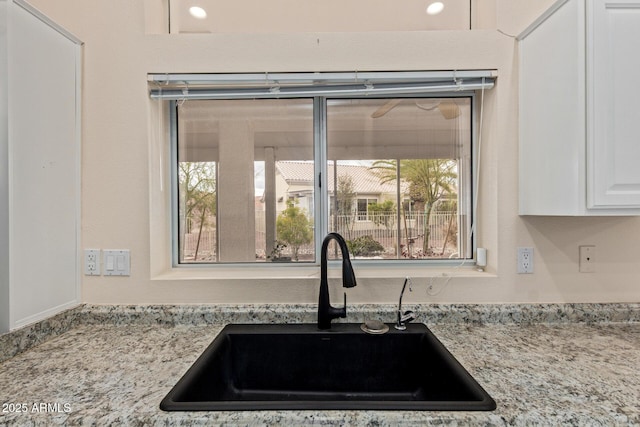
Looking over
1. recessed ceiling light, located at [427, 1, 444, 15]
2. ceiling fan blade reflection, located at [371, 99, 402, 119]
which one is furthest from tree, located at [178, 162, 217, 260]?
recessed ceiling light, located at [427, 1, 444, 15]

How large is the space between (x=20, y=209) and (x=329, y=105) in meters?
1.32

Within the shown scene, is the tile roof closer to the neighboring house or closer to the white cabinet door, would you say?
the neighboring house

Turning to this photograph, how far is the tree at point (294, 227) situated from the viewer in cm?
157

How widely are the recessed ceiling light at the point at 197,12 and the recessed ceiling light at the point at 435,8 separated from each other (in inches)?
44.6

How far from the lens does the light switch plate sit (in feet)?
4.52

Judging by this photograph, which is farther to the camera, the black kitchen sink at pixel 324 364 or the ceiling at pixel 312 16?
the ceiling at pixel 312 16

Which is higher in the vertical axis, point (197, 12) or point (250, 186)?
point (197, 12)

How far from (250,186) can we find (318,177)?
35 cm

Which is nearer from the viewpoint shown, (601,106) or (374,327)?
(601,106)

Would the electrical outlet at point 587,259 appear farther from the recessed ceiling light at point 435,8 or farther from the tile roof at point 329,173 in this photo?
the recessed ceiling light at point 435,8

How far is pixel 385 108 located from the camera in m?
1.57

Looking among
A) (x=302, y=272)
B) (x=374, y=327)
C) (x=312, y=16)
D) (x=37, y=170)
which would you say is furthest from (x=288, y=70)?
(x=374, y=327)

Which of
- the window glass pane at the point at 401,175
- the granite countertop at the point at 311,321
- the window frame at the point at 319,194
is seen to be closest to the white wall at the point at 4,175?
the granite countertop at the point at 311,321

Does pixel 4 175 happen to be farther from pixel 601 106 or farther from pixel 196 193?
pixel 601 106
